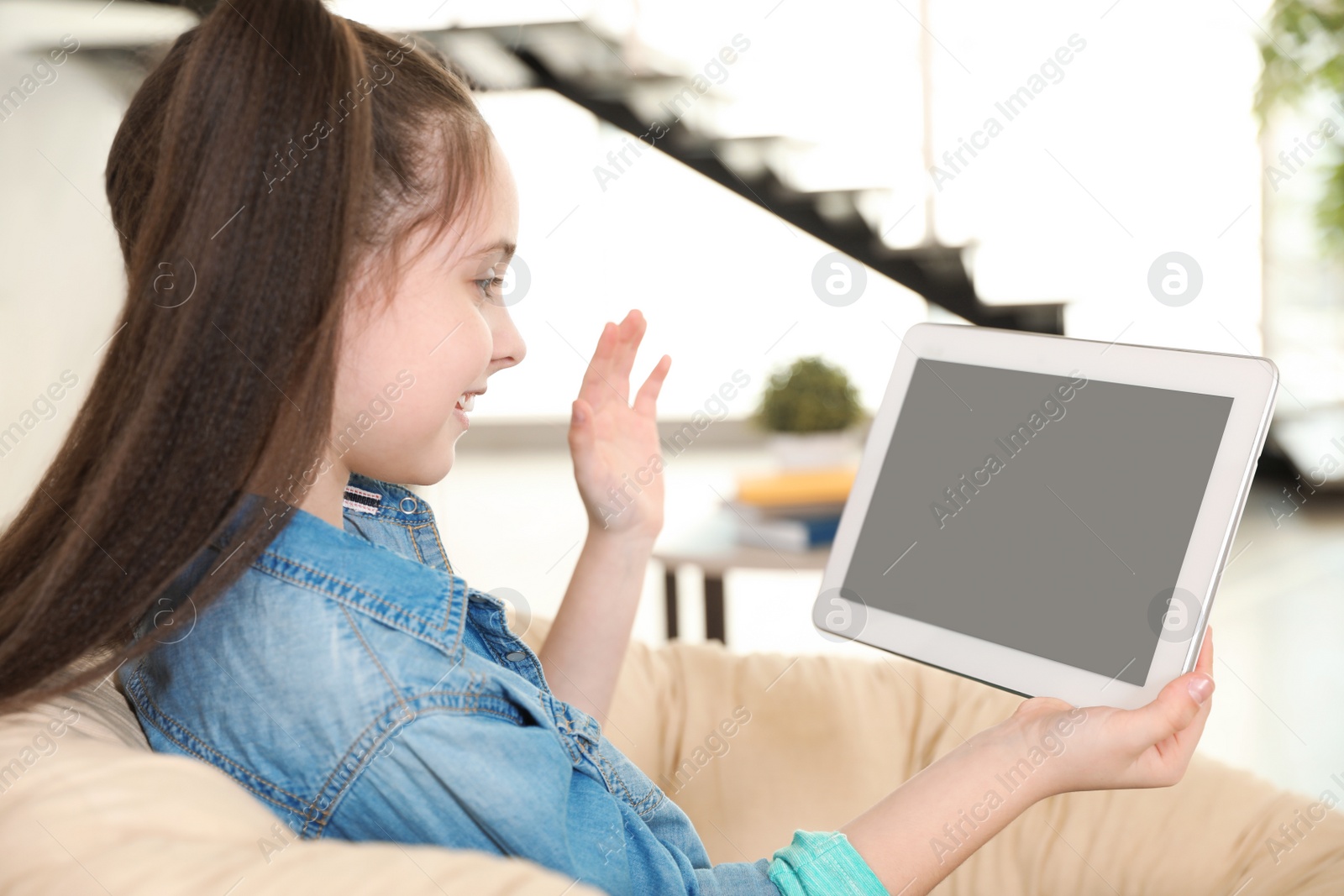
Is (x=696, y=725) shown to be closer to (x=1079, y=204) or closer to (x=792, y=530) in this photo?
(x=792, y=530)

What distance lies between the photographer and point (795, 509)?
1.95m

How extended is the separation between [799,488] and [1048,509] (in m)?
1.04

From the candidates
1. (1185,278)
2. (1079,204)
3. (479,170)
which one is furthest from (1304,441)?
(479,170)

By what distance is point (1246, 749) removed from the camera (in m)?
2.29

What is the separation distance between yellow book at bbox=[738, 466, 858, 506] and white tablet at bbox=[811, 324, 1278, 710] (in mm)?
855

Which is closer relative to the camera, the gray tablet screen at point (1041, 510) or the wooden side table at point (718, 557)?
the gray tablet screen at point (1041, 510)

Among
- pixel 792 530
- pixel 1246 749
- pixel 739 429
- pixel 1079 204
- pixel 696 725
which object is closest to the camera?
pixel 696 725

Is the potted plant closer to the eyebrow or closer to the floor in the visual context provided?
the floor

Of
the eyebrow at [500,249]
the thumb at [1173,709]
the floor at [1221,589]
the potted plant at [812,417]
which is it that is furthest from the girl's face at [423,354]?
the potted plant at [812,417]

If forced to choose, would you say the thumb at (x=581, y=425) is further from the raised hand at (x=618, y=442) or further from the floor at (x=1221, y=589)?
the floor at (x=1221, y=589)

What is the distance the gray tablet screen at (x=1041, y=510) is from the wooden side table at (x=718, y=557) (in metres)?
0.78

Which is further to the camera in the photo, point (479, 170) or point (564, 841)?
point (479, 170)

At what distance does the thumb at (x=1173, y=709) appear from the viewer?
2.48 ft

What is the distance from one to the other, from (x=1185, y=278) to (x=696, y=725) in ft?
11.6
